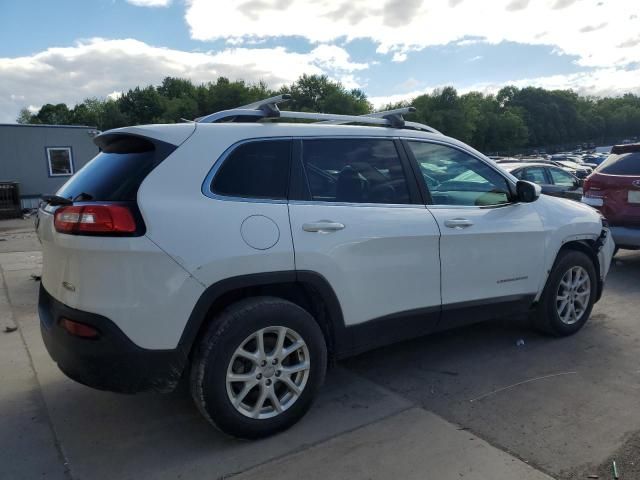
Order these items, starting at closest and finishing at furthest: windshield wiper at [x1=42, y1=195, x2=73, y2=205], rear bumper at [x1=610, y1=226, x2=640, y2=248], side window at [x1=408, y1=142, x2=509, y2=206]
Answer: windshield wiper at [x1=42, y1=195, x2=73, y2=205]
side window at [x1=408, y1=142, x2=509, y2=206]
rear bumper at [x1=610, y1=226, x2=640, y2=248]

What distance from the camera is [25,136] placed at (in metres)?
19.9

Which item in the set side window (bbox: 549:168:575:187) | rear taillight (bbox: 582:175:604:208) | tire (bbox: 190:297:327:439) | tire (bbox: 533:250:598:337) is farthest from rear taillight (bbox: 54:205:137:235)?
side window (bbox: 549:168:575:187)

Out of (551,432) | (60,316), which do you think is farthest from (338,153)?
(551,432)

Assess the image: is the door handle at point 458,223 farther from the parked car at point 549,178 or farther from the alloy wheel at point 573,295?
the parked car at point 549,178

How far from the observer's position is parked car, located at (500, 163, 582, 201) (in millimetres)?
10031

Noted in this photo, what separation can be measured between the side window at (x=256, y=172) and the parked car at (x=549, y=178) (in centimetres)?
763

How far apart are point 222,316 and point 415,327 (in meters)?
1.45

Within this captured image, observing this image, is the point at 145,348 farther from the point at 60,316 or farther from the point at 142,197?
the point at 142,197

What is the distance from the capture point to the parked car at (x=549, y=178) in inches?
395

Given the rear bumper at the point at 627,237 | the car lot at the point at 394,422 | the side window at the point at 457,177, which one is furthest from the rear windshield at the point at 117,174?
the rear bumper at the point at 627,237

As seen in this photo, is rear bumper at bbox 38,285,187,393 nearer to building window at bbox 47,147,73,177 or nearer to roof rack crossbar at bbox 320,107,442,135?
roof rack crossbar at bbox 320,107,442,135

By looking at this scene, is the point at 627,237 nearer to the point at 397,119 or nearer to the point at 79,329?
the point at 397,119

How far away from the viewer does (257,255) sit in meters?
2.83

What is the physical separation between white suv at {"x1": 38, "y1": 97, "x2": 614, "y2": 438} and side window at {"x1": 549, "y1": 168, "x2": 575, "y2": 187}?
7.66 metres
